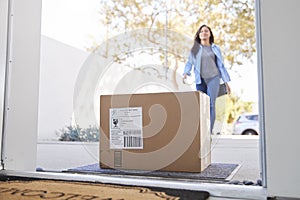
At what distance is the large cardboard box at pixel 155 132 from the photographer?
1.57 m

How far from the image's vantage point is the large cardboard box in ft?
5.14

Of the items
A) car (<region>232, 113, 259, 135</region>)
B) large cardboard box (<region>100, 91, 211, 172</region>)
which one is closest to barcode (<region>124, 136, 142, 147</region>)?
large cardboard box (<region>100, 91, 211, 172</region>)

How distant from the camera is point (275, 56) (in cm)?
85

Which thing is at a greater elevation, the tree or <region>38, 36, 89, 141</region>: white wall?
the tree

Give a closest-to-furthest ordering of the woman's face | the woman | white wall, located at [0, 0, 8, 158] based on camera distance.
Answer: white wall, located at [0, 0, 8, 158]
the woman
the woman's face

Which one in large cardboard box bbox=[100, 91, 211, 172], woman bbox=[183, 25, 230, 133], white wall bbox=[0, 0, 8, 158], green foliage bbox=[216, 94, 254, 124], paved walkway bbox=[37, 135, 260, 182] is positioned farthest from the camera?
green foliage bbox=[216, 94, 254, 124]

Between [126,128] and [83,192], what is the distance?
0.73 metres

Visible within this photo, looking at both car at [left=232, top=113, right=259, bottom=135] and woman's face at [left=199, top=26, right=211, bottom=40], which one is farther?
car at [left=232, top=113, right=259, bottom=135]

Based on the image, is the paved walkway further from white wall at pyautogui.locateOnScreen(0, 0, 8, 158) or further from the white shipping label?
white wall at pyautogui.locateOnScreen(0, 0, 8, 158)

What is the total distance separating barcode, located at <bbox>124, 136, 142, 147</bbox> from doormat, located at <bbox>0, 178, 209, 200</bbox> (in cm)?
59

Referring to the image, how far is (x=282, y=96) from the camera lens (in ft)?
2.74

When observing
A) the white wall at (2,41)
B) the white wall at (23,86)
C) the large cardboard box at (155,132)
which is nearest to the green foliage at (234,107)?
the large cardboard box at (155,132)

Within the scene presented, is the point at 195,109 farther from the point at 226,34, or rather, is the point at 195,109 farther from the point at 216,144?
the point at 226,34

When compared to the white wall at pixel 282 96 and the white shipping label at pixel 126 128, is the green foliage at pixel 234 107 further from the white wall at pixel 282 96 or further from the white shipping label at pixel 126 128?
the white wall at pixel 282 96
